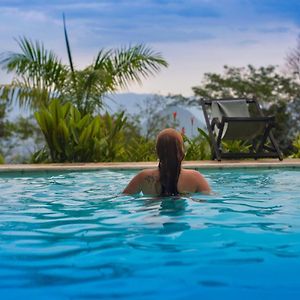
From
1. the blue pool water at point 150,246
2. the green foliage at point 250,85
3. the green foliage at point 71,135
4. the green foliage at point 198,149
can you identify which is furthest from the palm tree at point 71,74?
the green foliage at point 250,85

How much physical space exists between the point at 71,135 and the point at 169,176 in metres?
5.79

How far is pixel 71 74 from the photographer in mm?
12219

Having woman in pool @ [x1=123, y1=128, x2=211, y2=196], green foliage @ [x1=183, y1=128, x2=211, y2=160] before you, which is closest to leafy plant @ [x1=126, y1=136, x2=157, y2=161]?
green foliage @ [x1=183, y1=128, x2=211, y2=160]

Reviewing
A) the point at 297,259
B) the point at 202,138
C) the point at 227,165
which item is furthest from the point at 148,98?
the point at 297,259

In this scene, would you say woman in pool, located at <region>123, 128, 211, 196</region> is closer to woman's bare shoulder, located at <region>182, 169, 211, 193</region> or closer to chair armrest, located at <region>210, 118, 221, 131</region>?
woman's bare shoulder, located at <region>182, 169, 211, 193</region>

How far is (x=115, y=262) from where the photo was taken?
3076 mm

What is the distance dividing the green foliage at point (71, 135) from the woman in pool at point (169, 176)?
536cm

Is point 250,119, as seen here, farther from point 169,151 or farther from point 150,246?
point 150,246

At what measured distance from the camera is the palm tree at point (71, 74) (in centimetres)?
1190

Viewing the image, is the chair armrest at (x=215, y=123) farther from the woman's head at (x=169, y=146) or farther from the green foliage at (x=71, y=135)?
the woman's head at (x=169, y=146)

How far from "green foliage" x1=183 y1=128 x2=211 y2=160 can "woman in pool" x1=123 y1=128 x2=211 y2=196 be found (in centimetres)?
580

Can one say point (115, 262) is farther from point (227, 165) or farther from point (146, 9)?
point (146, 9)

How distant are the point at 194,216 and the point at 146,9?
20310mm

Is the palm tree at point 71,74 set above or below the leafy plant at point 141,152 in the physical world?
above
